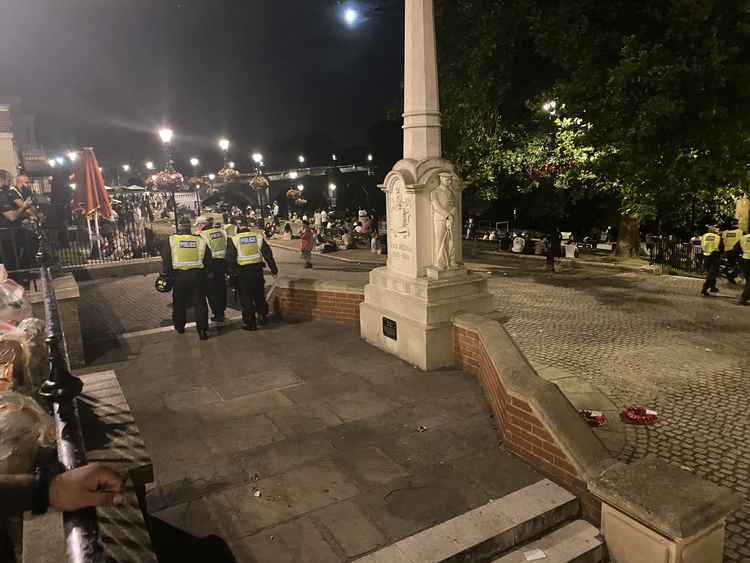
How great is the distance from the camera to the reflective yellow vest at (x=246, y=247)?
868cm

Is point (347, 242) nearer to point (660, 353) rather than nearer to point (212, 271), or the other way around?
point (212, 271)

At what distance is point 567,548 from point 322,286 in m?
6.19

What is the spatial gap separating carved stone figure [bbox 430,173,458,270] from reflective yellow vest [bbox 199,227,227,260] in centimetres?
400

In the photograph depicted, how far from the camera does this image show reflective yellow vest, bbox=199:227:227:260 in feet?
29.7

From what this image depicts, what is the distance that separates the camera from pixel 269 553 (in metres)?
3.51

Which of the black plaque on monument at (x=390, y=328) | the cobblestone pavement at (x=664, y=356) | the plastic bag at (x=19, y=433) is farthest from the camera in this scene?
the black plaque on monument at (x=390, y=328)

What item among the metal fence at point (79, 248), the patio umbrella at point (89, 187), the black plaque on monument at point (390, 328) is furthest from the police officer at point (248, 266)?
the patio umbrella at point (89, 187)

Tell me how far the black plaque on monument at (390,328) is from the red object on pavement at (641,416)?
2890mm

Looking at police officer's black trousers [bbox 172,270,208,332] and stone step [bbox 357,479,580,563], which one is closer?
stone step [bbox 357,479,580,563]

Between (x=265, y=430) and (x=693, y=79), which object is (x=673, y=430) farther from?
(x=693, y=79)

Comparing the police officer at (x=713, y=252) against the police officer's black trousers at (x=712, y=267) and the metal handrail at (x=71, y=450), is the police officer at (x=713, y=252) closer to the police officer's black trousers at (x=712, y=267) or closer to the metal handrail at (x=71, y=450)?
the police officer's black trousers at (x=712, y=267)

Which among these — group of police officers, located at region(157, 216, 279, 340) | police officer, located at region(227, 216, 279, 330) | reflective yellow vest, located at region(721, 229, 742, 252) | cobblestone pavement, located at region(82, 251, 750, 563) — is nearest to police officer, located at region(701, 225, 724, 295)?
reflective yellow vest, located at region(721, 229, 742, 252)

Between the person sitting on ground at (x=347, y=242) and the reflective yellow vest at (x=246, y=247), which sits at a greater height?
the reflective yellow vest at (x=246, y=247)

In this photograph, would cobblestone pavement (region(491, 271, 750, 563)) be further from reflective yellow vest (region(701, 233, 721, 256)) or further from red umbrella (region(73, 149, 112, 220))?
red umbrella (region(73, 149, 112, 220))
